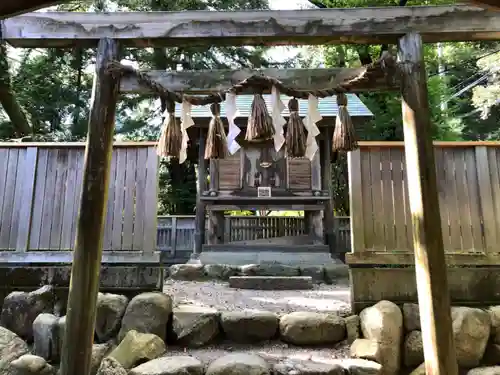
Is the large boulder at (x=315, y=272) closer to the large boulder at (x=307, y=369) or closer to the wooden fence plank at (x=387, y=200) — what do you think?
the wooden fence plank at (x=387, y=200)

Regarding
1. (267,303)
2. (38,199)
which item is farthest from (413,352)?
(38,199)

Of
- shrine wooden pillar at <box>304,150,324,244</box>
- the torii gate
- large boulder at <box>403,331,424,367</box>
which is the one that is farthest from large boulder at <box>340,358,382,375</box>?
shrine wooden pillar at <box>304,150,324,244</box>

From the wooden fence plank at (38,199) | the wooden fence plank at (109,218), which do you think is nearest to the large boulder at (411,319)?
the wooden fence plank at (109,218)

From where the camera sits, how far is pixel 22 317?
4.81m

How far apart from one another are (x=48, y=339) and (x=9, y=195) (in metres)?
2.13

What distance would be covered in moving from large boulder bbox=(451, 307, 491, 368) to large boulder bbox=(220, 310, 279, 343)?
211cm

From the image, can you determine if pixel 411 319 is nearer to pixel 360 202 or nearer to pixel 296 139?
pixel 360 202

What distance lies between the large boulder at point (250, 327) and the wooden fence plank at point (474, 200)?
111 inches

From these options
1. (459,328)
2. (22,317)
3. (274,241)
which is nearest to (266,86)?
(459,328)

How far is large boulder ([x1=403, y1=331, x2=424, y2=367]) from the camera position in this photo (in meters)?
4.35

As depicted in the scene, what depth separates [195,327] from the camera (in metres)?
4.66

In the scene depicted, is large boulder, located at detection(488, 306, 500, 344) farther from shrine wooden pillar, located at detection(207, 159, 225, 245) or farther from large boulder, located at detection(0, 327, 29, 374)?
shrine wooden pillar, located at detection(207, 159, 225, 245)

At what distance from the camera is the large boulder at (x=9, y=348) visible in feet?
13.5

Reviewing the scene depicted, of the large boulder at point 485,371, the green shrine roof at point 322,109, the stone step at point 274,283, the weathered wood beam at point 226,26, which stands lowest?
the large boulder at point 485,371
